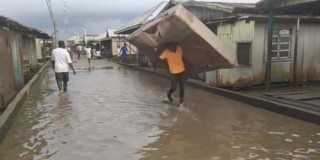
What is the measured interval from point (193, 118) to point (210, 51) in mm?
1969

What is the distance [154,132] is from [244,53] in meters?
6.59

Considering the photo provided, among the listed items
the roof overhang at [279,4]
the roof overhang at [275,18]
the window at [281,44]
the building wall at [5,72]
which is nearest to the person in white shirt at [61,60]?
the building wall at [5,72]

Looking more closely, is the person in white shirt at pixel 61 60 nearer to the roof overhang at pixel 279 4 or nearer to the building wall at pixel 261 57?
the building wall at pixel 261 57

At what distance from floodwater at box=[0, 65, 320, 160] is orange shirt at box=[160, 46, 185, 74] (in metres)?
1.05

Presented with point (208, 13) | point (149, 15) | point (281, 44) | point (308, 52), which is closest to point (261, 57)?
point (281, 44)

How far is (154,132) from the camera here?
7496 mm

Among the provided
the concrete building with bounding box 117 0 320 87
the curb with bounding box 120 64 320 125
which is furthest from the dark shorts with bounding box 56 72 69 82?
the concrete building with bounding box 117 0 320 87

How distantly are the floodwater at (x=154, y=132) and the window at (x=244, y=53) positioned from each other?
216 centimetres

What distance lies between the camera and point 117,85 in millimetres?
15938

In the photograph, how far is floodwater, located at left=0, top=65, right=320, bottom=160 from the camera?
6086 millimetres

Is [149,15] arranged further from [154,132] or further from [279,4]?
[154,132]

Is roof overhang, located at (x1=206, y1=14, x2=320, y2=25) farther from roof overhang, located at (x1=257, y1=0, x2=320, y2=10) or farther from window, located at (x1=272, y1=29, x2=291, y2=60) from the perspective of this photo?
roof overhang, located at (x1=257, y1=0, x2=320, y2=10)

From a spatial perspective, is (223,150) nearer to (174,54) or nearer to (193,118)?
(193,118)

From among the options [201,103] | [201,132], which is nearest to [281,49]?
[201,103]
